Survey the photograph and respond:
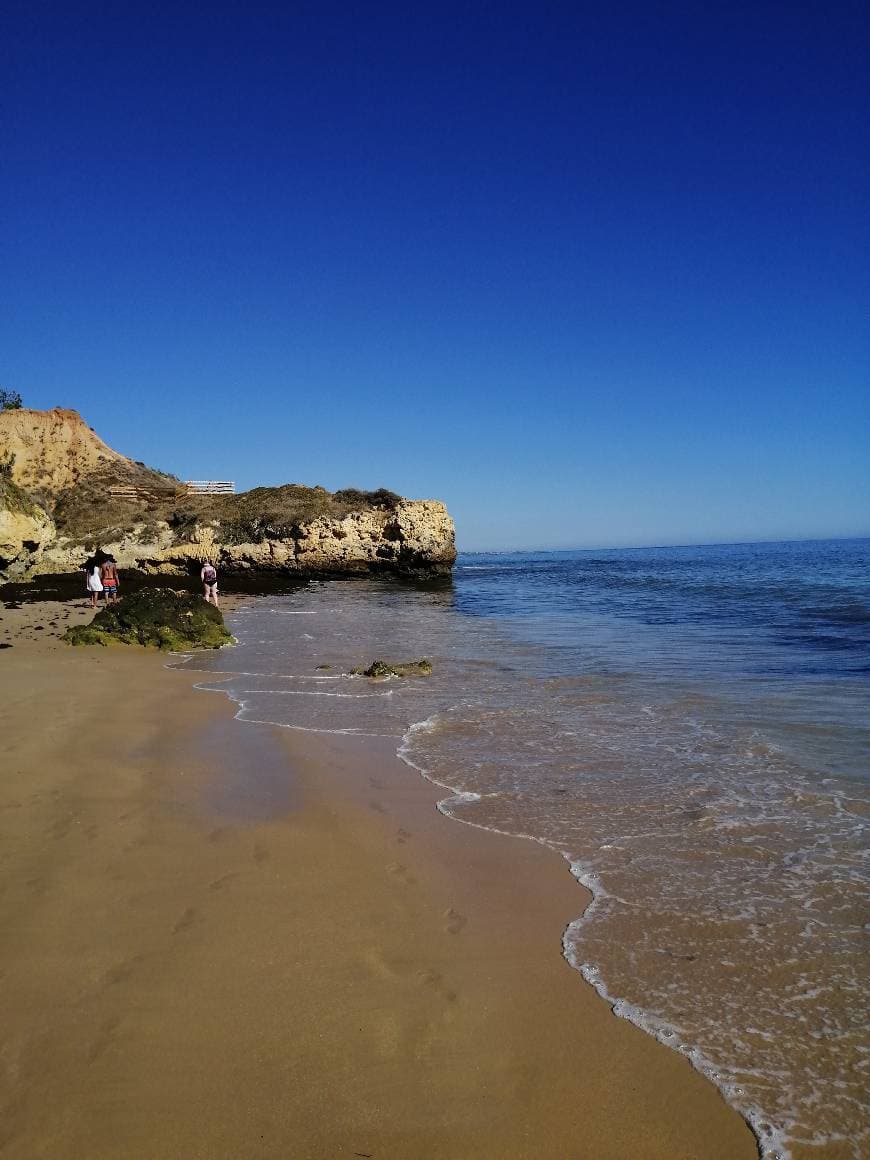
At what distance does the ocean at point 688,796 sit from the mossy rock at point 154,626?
0.83m

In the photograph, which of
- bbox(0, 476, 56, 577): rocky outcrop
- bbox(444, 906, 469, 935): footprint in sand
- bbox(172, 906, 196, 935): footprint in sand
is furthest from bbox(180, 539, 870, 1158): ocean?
bbox(0, 476, 56, 577): rocky outcrop

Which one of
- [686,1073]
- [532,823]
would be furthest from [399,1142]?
[532,823]

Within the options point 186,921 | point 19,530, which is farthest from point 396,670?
point 19,530

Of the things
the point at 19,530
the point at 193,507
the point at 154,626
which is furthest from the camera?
the point at 193,507

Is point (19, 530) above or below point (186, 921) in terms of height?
above

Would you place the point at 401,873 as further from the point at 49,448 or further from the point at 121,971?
the point at 49,448

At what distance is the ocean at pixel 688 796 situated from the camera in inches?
101

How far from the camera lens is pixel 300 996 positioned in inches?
107

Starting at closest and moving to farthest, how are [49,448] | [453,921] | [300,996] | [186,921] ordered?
[300,996]
[186,921]
[453,921]
[49,448]

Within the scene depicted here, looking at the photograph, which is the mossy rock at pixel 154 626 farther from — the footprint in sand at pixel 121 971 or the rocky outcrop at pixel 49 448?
the rocky outcrop at pixel 49 448

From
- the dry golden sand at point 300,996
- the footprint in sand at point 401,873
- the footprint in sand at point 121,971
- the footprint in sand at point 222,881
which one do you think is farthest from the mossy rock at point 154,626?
the footprint in sand at point 121,971

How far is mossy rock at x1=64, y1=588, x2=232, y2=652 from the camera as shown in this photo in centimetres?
1296

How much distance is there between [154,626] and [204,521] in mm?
24962

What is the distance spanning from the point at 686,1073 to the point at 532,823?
7.50 ft
